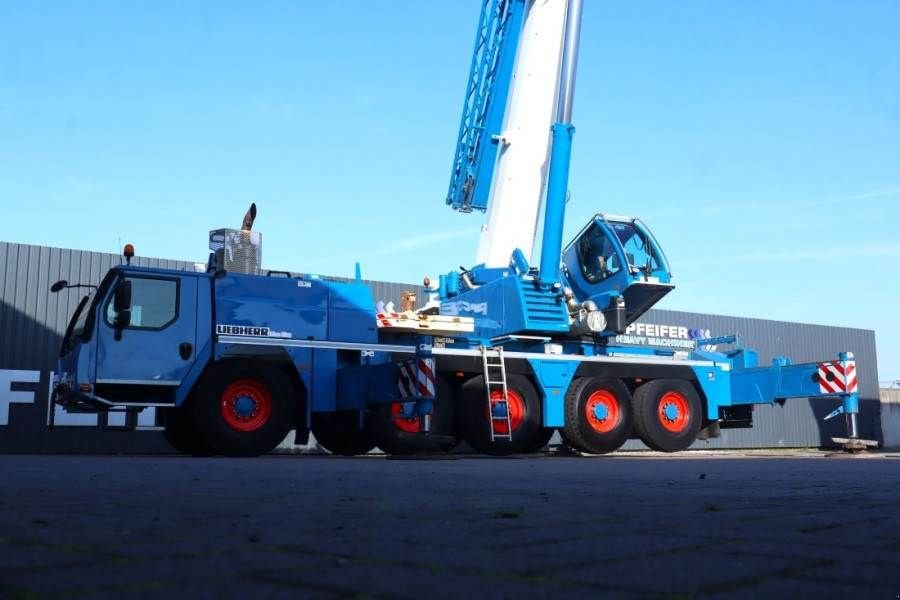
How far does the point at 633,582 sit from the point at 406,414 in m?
10.3

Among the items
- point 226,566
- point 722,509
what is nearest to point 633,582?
point 226,566

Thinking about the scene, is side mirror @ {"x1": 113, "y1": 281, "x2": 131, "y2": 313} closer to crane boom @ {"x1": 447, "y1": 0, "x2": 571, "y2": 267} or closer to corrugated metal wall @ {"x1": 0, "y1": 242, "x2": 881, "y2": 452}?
crane boom @ {"x1": 447, "y1": 0, "x2": 571, "y2": 267}

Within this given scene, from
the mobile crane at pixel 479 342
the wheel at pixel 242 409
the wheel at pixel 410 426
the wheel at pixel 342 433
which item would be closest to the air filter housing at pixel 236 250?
the mobile crane at pixel 479 342

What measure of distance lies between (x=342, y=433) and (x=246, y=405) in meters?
2.77

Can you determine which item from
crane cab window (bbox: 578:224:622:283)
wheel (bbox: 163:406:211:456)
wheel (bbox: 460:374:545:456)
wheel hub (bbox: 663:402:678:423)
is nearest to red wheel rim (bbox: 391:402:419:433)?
wheel (bbox: 460:374:545:456)

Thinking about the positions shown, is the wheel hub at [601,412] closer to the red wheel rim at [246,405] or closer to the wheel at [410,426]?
the wheel at [410,426]

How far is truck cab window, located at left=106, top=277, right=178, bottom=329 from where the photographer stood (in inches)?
434

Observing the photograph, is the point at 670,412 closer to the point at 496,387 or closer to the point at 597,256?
the point at 597,256

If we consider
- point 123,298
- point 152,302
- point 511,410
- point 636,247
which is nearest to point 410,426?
point 511,410

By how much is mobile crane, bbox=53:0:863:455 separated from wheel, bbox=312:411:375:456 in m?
0.03

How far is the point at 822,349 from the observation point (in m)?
30.1

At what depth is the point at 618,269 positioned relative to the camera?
13984mm

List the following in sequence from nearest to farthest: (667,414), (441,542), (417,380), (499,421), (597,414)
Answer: (441,542)
(417,380)
(499,421)
(597,414)
(667,414)

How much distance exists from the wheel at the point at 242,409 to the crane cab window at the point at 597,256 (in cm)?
535
